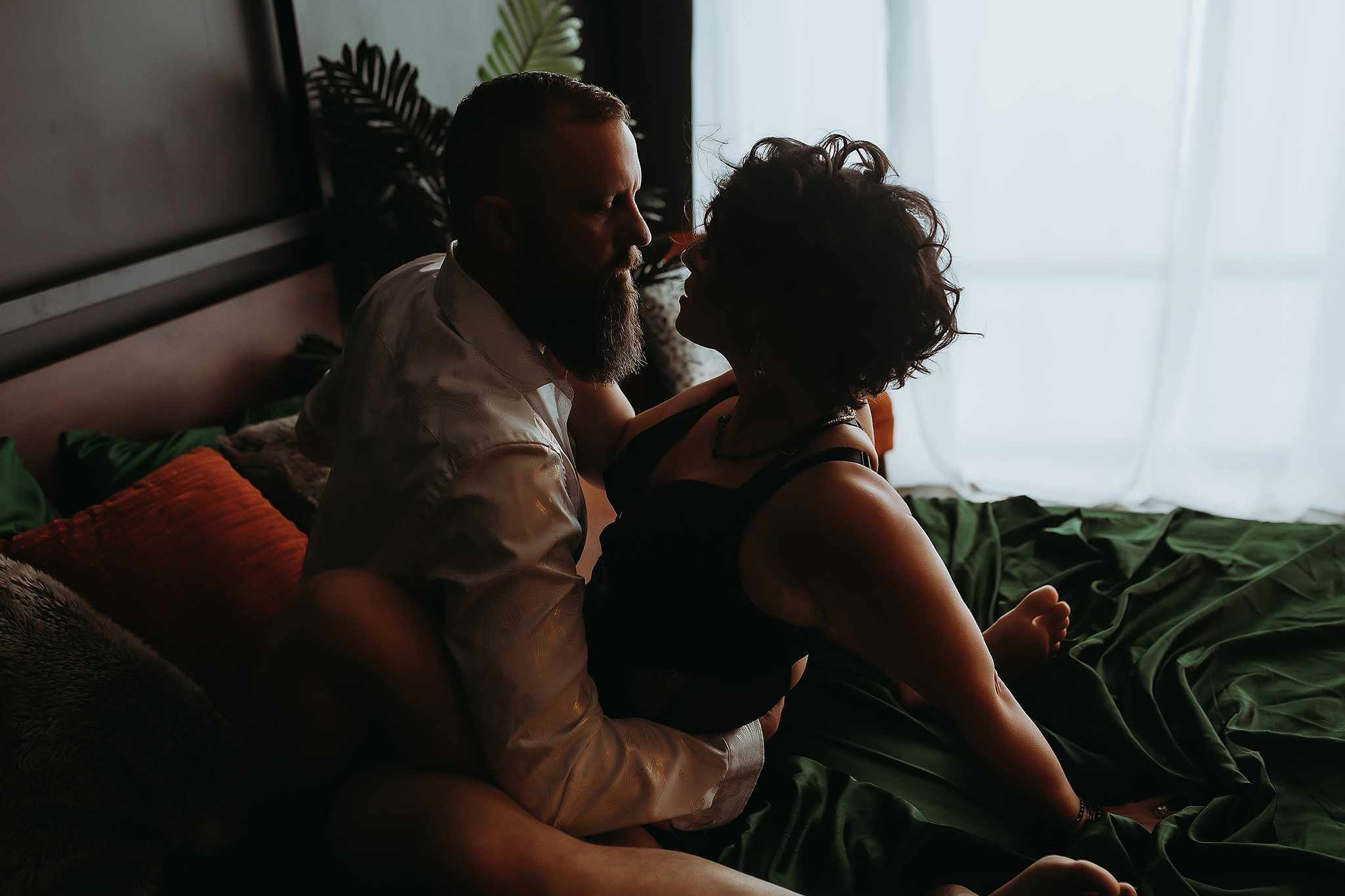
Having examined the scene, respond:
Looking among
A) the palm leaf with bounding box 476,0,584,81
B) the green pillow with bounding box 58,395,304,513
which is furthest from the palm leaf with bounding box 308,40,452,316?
the green pillow with bounding box 58,395,304,513

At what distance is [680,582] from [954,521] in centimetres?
132

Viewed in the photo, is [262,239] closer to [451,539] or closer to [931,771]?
[451,539]

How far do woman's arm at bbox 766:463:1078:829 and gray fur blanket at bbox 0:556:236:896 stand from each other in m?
0.81

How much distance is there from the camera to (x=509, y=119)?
1.22m

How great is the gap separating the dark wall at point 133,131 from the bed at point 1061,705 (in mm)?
185

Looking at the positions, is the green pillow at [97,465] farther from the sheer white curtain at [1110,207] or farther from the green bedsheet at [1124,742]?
the sheer white curtain at [1110,207]

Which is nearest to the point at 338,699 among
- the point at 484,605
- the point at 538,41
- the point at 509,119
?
the point at 484,605

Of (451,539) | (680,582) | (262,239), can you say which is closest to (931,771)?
(680,582)

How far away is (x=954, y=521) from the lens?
2.22 metres

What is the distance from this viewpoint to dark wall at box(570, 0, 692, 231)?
3.46 m

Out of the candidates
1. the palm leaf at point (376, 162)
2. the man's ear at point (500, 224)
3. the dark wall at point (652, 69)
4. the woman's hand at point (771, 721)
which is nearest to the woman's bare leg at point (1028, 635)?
the woman's hand at point (771, 721)

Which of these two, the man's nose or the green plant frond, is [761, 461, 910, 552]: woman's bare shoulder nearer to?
the man's nose

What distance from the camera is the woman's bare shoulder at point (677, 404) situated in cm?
138

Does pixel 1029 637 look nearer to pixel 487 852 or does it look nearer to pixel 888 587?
pixel 888 587
